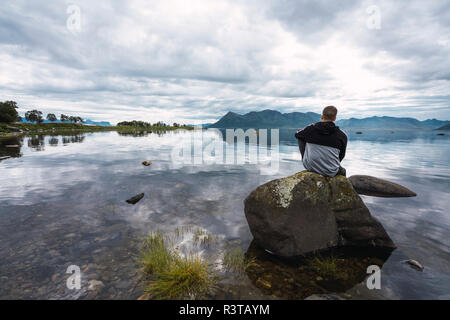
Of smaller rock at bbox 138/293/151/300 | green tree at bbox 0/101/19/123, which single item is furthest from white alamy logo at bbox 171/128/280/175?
green tree at bbox 0/101/19/123

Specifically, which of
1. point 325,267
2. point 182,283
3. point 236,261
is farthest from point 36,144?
point 325,267

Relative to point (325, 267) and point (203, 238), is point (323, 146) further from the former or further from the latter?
point (203, 238)

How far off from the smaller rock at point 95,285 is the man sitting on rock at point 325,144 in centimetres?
803

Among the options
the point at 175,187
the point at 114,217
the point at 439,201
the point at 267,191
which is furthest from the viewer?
the point at 175,187

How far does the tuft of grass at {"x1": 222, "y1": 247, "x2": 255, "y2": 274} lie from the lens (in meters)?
6.27

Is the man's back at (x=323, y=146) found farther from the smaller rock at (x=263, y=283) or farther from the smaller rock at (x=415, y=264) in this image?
the smaller rock at (x=263, y=283)

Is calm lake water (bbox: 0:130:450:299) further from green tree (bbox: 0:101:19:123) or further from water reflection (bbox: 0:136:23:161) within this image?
green tree (bbox: 0:101:19:123)

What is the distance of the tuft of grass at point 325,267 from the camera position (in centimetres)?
607

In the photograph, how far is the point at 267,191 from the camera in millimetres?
7371

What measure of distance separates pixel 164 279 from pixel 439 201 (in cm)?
1759
